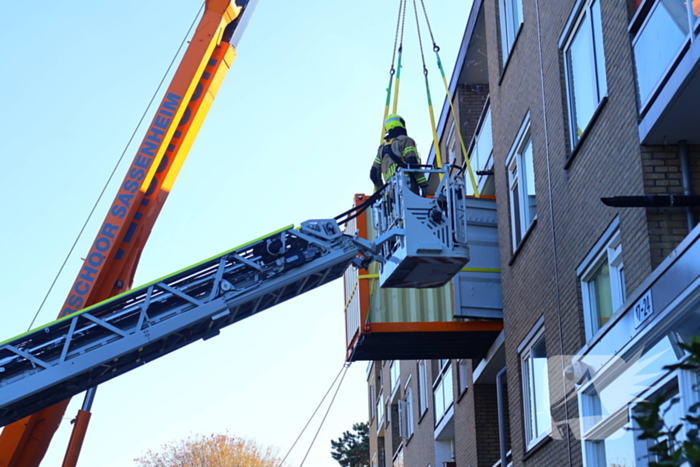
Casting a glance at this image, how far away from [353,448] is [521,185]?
48.0 metres

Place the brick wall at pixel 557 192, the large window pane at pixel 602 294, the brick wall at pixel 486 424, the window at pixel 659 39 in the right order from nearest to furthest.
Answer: the window at pixel 659 39 → the brick wall at pixel 557 192 → the large window pane at pixel 602 294 → the brick wall at pixel 486 424

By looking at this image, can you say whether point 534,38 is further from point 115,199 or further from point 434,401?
point 434,401

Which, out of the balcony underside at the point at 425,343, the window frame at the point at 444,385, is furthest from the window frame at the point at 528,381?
the window frame at the point at 444,385

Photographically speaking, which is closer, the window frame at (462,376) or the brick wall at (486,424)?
the brick wall at (486,424)

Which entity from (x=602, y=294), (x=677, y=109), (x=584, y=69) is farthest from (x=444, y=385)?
(x=677, y=109)

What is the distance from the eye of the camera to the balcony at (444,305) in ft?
47.2

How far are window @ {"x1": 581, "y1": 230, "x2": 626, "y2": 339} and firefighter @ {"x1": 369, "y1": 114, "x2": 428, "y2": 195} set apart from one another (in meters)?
2.66

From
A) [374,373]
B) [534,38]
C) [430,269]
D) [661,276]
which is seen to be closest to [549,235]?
[430,269]

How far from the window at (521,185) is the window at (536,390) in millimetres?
1641

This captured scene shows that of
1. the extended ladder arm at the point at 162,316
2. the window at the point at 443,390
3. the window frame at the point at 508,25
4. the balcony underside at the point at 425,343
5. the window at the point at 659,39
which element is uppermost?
the window frame at the point at 508,25

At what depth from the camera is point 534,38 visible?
1267 centimetres

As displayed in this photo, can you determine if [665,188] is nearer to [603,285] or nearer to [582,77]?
[603,285]

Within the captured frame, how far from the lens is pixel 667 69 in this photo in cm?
784

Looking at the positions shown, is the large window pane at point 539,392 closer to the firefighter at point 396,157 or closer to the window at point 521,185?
the window at point 521,185
